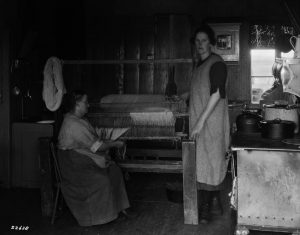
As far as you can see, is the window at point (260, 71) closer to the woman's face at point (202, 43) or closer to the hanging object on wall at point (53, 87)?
the woman's face at point (202, 43)

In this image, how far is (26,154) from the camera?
20.2 ft

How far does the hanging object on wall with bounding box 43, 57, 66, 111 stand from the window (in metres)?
4.61

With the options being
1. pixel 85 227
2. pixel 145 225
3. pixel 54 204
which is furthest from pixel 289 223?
pixel 54 204

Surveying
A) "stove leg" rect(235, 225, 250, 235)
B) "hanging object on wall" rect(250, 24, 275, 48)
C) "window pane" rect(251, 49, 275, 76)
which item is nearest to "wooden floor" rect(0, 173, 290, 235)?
"stove leg" rect(235, 225, 250, 235)

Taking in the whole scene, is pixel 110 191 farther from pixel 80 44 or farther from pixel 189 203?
pixel 80 44

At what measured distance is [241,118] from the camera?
458cm

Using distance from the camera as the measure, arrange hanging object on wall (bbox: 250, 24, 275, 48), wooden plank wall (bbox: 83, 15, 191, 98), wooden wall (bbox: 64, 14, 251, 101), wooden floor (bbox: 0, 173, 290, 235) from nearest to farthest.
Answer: wooden floor (bbox: 0, 173, 290, 235) < hanging object on wall (bbox: 250, 24, 275, 48) < wooden wall (bbox: 64, 14, 251, 101) < wooden plank wall (bbox: 83, 15, 191, 98)

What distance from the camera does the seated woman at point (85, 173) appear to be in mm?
4598

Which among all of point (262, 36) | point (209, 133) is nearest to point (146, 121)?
point (209, 133)

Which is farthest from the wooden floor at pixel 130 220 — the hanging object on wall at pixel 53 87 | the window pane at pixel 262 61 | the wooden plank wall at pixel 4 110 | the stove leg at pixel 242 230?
the window pane at pixel 262 61

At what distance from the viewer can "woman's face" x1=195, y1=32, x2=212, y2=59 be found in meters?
4.48

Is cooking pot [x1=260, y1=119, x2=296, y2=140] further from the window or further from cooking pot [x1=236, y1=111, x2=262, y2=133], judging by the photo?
the window

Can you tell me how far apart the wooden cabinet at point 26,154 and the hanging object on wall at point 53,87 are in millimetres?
1020

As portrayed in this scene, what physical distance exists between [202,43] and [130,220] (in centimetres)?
213
